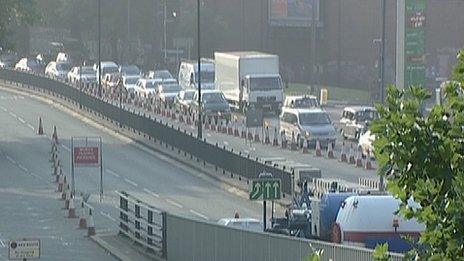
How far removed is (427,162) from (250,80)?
6159 centimetres

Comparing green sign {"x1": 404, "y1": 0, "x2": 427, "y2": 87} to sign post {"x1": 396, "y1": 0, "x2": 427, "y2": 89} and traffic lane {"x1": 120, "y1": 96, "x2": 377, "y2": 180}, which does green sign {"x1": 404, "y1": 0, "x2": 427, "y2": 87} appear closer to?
sign post {"x1": 396, "y1": 0, "x2": 427, "y2": 89}

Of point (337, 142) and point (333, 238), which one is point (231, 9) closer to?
point (337, 142)

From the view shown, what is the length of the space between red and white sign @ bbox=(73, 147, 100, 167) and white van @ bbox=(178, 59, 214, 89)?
116 feet

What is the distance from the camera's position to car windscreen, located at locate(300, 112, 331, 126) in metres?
56.4

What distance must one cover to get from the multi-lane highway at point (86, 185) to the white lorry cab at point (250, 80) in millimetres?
7871

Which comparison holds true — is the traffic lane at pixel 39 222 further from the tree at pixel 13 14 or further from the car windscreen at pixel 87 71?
the car windscreen at pixel 87 71

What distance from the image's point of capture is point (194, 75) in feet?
263

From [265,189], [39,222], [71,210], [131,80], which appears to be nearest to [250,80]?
[131,80]

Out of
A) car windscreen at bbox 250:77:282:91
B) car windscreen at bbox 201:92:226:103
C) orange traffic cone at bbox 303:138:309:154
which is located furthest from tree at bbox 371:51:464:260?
car windscreen at bbox 250:77:282:91

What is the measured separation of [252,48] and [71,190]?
59.2 metres

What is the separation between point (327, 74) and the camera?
96.1m

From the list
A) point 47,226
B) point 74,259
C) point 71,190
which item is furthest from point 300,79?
point 74,259

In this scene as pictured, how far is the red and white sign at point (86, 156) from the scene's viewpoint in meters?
42.4

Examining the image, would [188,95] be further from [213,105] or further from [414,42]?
[414,42]
